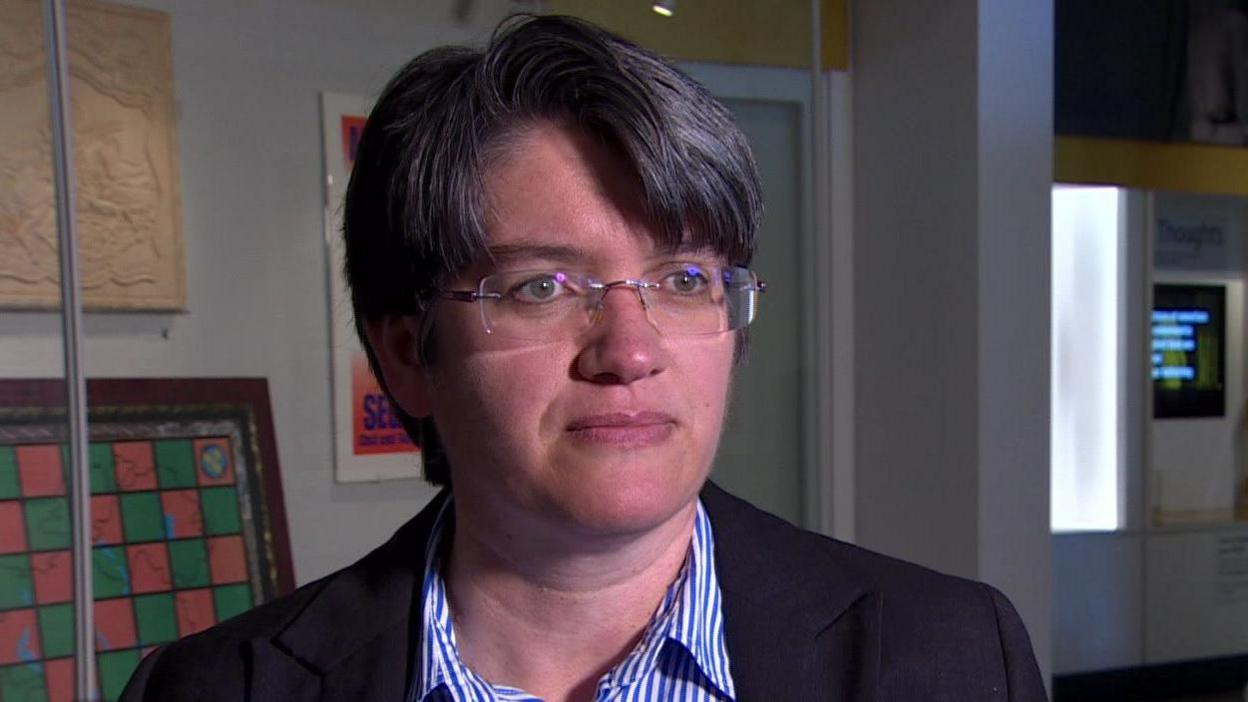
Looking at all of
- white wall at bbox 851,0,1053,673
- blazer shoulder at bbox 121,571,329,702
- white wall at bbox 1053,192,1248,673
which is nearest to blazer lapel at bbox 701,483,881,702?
blazer shoulder at bbox 121,571,329,702

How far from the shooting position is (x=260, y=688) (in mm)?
1202

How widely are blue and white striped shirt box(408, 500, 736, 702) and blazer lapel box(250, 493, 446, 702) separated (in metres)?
0.03

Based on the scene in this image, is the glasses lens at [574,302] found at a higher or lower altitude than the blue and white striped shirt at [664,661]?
higher

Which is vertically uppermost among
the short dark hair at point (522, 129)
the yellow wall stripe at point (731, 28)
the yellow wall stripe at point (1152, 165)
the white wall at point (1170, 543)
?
the yellow wall stripe at point (731, 28)

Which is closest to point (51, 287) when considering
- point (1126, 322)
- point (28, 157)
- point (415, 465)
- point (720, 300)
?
point (28, 157)

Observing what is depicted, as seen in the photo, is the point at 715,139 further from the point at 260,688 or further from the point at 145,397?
the point at 145,397

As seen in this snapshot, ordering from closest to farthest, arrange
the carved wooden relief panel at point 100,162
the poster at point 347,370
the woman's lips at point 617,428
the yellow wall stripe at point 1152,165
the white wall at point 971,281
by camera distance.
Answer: the woman's lips at point 617,428 < the carved wooden relief panel at point 100,162 < the poster at point 347,370 < the white wall at point 971,281 < the yellow wall stripe at point 1152,165

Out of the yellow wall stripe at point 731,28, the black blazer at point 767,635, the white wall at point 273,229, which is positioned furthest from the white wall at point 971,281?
the black blazer at point 767,635

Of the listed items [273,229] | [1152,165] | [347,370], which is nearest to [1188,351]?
[1152,165]

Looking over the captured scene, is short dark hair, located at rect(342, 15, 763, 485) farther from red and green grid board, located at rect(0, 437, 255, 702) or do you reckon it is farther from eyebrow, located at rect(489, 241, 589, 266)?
red and green grid board, located at rect(0, 437, 255, 702)

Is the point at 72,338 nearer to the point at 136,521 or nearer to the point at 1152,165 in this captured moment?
the point at 136,521

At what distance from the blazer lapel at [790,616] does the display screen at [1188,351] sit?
2314 millimetres

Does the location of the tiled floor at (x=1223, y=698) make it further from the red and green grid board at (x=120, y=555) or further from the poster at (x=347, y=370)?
the red and green grid board at (x=120, y=555)

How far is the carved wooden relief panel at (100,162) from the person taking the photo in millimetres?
1868
